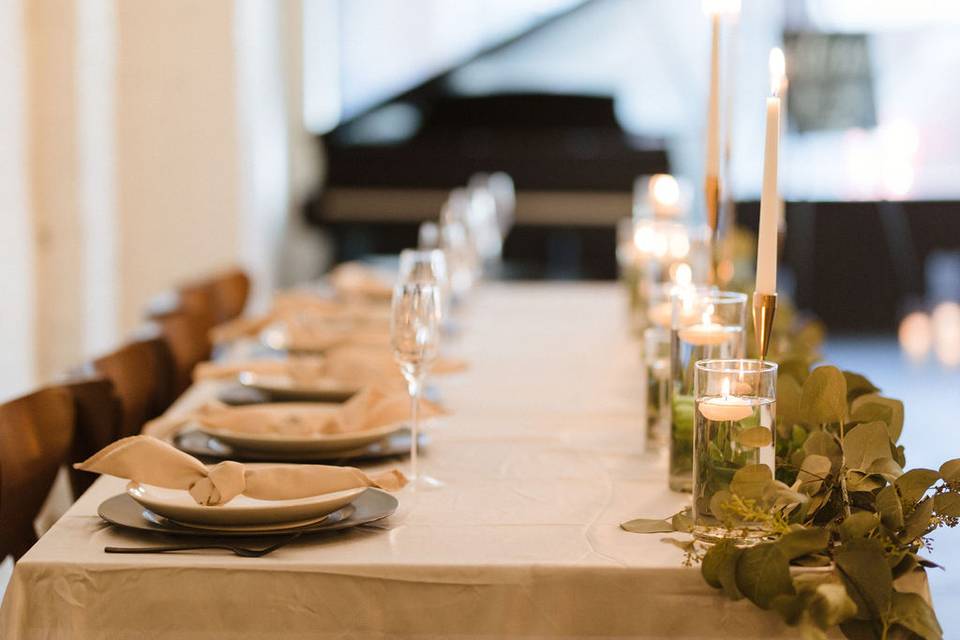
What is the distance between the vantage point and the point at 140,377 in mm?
2801

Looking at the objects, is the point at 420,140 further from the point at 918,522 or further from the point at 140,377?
the point at 918,522

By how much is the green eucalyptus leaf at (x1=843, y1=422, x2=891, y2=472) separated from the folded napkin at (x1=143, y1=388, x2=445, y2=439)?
2.30 ft

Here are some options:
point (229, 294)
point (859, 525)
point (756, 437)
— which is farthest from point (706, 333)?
point (229, 294)

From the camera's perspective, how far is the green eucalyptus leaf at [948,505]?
1.36m

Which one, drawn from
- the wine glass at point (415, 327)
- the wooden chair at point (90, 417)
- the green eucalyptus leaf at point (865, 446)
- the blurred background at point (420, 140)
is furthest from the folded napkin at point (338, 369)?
the blurred background at point (420, 140)

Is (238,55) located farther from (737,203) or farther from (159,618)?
(159,618)

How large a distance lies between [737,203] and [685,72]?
154cm

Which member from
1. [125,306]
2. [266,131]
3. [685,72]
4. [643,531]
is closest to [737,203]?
[685,72]

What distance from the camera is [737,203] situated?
27.4 ft

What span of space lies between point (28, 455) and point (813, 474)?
3.79ft

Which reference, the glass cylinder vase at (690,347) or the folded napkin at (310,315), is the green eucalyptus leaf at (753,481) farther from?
the folded napkin at (310,315)

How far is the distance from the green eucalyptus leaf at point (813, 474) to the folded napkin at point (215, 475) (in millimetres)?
449

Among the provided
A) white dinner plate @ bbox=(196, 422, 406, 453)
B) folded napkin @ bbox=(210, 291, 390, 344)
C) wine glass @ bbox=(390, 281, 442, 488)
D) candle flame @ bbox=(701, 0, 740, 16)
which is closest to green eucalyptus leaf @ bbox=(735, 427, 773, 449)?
wine glass @ bbox=(390, 281, 442, 488)

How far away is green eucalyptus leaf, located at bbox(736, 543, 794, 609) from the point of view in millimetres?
1264
